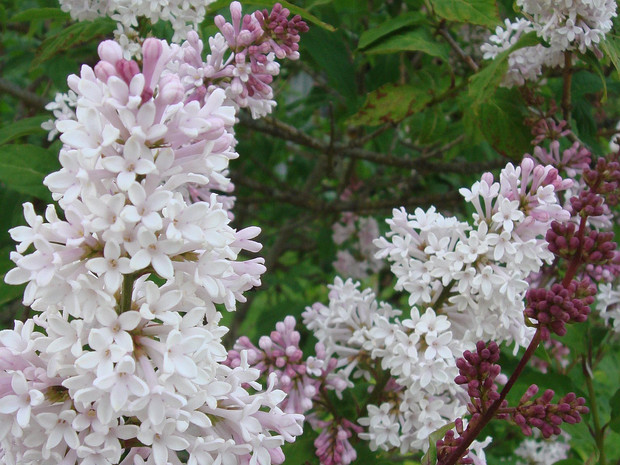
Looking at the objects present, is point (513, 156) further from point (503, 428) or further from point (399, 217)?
point (503, 428)

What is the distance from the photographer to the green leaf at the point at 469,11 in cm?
236

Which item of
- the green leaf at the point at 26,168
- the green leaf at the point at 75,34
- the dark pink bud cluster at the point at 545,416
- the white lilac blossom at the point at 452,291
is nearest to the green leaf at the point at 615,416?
the white lilac blossom at the point at 452,291

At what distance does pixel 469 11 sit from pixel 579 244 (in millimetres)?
1393

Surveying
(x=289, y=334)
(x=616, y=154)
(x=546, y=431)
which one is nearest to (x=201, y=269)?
(x=546, y=431)

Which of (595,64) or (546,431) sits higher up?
(595,64)

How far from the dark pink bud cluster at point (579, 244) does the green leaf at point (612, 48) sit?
989 mm

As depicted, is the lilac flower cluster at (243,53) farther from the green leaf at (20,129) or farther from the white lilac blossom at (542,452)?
the white lilac blossom at (542,452)

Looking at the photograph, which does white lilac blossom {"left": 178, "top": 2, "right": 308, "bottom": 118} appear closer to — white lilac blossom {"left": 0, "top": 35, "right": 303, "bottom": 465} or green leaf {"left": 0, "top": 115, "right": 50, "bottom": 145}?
white lilac blossom {"left": 0, "top": 35, "right": 303, "bottom": 465}

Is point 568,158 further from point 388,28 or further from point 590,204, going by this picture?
point 590,204

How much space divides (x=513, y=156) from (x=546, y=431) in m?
1.55

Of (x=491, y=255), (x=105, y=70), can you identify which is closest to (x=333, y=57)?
(x=491, y=255)

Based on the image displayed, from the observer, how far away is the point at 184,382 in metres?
1.10

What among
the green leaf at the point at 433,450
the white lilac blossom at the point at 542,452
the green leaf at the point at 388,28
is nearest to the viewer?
the green leaf at the point at 433,450

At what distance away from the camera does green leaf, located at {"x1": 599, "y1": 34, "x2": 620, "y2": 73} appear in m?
2.05
